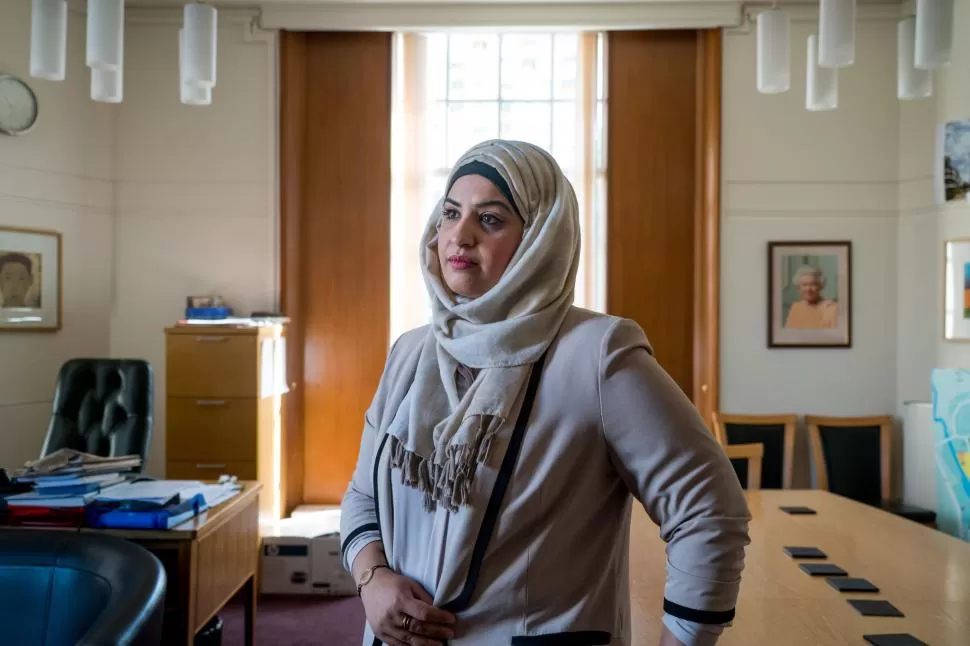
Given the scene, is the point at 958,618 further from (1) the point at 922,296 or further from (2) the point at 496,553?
(1) the point at 922,296

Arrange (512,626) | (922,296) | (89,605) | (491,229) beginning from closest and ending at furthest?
(512,626) < (491,229) < (89,605) < (922,296)

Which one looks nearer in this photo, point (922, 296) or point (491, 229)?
point (491, 229)

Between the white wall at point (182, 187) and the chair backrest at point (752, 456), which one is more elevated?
the white wall at point (182, 187)

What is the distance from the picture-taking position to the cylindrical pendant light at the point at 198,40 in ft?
10.7

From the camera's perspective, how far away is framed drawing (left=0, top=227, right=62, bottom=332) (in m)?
4.15

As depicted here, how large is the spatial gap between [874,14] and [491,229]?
4658 millimetres

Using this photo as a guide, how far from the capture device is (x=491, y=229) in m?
1.11

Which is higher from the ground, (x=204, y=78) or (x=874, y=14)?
(x=874, y=14)

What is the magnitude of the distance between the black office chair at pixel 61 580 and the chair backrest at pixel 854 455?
161 inches

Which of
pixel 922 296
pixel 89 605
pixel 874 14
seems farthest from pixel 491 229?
pixel 874 14

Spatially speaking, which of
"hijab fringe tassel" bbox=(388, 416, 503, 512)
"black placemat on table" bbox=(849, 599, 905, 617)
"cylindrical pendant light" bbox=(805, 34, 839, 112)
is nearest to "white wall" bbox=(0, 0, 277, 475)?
"cylindrical pendant light" bbox=(805, 34, 839, 112)

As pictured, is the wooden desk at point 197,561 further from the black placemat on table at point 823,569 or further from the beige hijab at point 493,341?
the black placemat on table at point 823,569

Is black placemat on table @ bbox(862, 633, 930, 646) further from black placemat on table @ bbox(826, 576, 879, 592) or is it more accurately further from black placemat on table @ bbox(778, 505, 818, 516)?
black placemat on table @ bbox(778, 505, 818, 516)

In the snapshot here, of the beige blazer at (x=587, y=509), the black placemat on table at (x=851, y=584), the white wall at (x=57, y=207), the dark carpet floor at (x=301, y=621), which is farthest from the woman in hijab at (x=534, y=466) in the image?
the white wall at (x=57, y=207)
